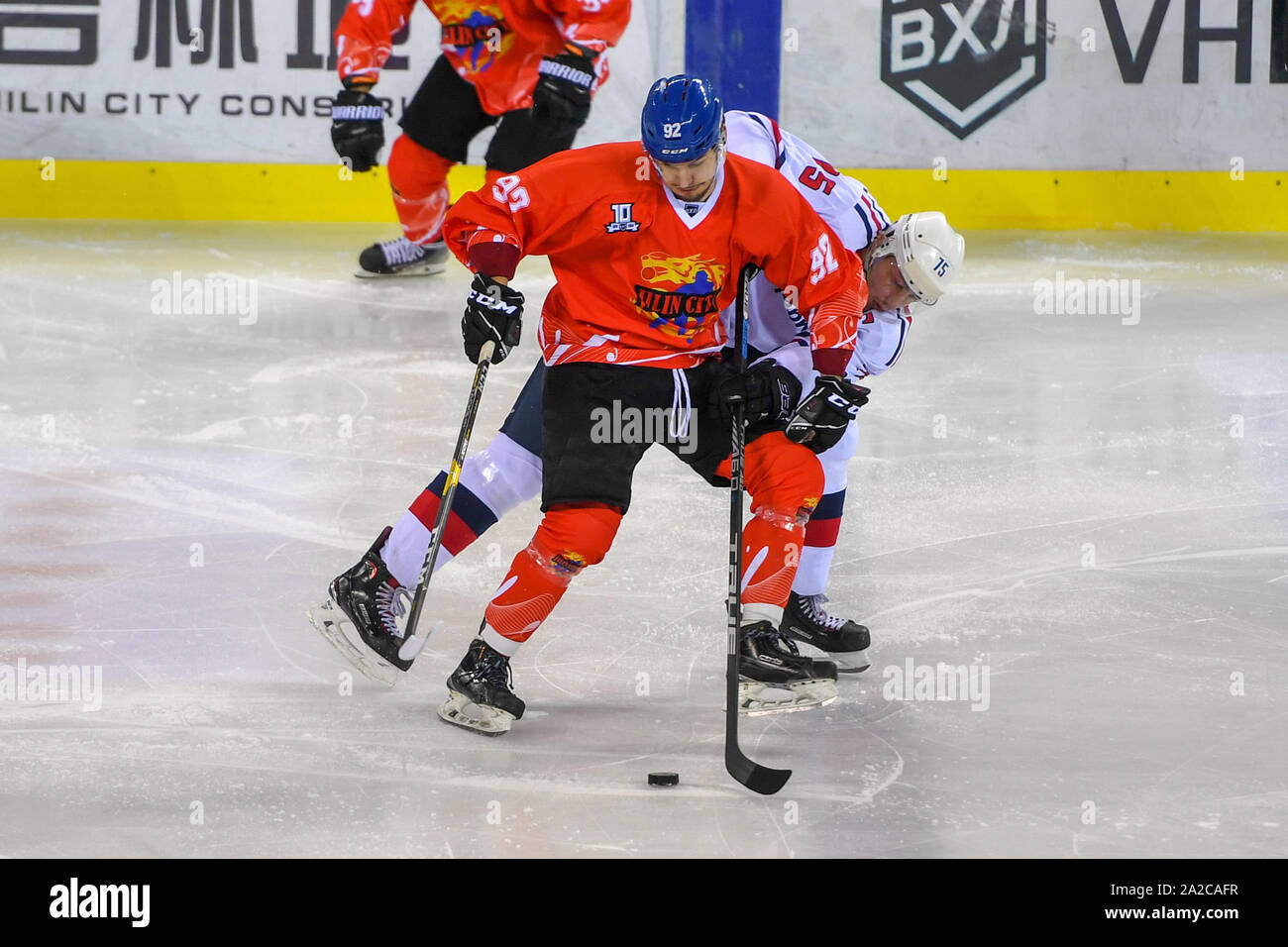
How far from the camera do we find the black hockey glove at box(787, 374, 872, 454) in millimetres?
3193

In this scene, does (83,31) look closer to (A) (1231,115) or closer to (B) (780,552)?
(A) (1231,115)

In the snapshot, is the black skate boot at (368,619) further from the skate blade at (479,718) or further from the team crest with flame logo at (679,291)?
the team crest with flame logo at (679,291)

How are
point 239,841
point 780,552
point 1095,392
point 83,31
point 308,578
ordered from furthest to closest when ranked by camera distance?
1. point 83,31
2. point 1095,392
3. point 308,578
4. point 780,552
5. point 239,841

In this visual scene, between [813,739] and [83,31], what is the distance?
673 cm

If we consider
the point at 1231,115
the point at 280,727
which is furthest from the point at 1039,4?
the point at 280,727

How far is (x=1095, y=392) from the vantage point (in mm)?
5805

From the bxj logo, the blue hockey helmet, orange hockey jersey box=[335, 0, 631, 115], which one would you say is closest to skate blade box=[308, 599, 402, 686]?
the blue hockey helmet

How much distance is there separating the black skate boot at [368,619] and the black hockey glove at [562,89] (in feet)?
11.5
